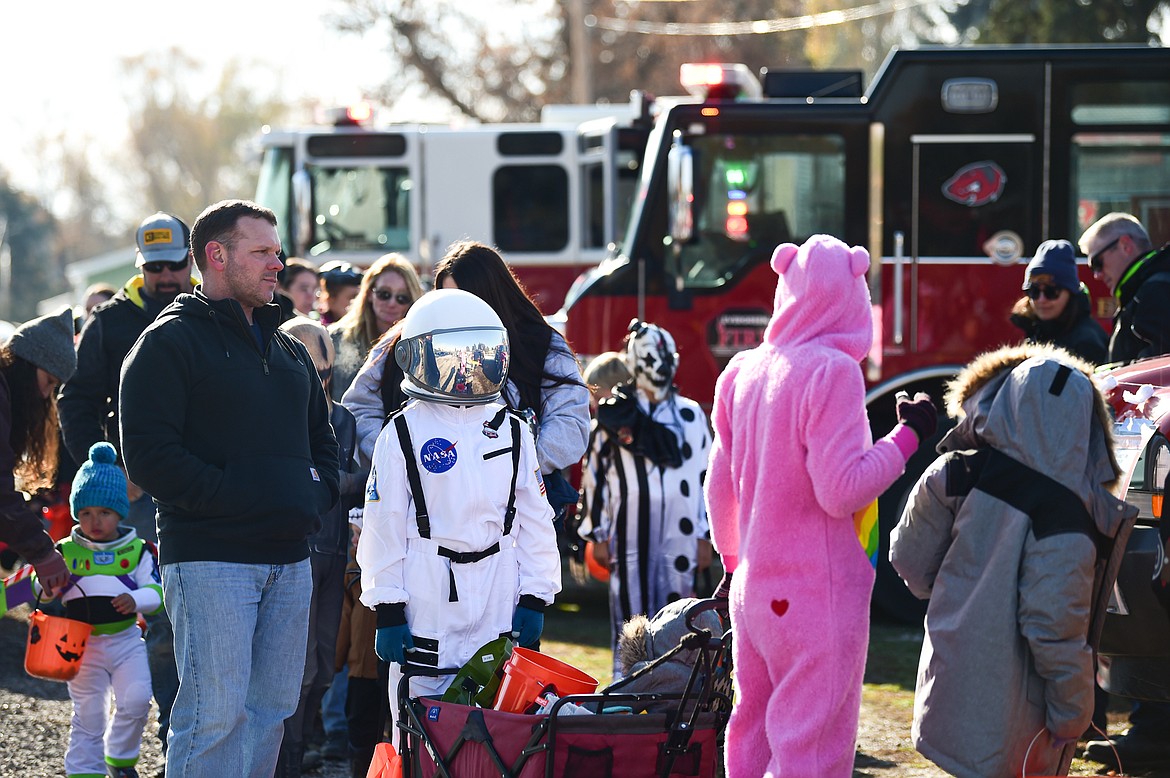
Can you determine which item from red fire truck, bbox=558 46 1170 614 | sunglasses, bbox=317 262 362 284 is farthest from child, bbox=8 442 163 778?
red fire truck, bbox=558 46 1170 614

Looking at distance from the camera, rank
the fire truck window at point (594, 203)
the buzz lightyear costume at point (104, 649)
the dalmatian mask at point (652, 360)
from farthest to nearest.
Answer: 1. the fire truck window at point (594, 203)
2. the dalmatian mask at point (652, 360)
3. the buzz lightyear costume at point (104, 649)

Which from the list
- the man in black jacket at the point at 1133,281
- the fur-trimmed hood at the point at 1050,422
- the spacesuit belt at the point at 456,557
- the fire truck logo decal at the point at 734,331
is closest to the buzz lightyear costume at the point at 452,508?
the spacesuit belt at the point at 456,557

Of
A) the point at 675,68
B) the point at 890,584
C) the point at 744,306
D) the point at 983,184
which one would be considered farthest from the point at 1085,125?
the point at 675,68

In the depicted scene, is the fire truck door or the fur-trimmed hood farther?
the fire truck door

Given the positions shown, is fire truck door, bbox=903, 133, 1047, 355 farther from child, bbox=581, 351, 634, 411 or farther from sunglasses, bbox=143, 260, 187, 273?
sunglasses, bbox=143, 260, 187, 273

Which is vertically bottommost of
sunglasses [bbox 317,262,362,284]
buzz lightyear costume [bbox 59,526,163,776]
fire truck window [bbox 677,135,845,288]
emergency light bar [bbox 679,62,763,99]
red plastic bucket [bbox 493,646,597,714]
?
buzz lightyear costume [bbox 59,526,163,776]

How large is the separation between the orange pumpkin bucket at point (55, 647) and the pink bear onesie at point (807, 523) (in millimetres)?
2674

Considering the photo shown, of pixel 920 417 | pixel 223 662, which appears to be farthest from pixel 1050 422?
pixel 223 662

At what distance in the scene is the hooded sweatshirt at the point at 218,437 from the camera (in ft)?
13.8

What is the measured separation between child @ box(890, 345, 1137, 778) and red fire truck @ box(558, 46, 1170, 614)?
15.6 feet

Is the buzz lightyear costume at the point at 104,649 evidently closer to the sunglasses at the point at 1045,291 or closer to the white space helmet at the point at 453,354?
the white space helmet at the point at 453,354

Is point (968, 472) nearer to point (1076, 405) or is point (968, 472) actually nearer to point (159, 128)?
point (1076, 405)

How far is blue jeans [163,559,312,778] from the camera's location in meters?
4.25

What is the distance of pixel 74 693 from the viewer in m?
5.66
